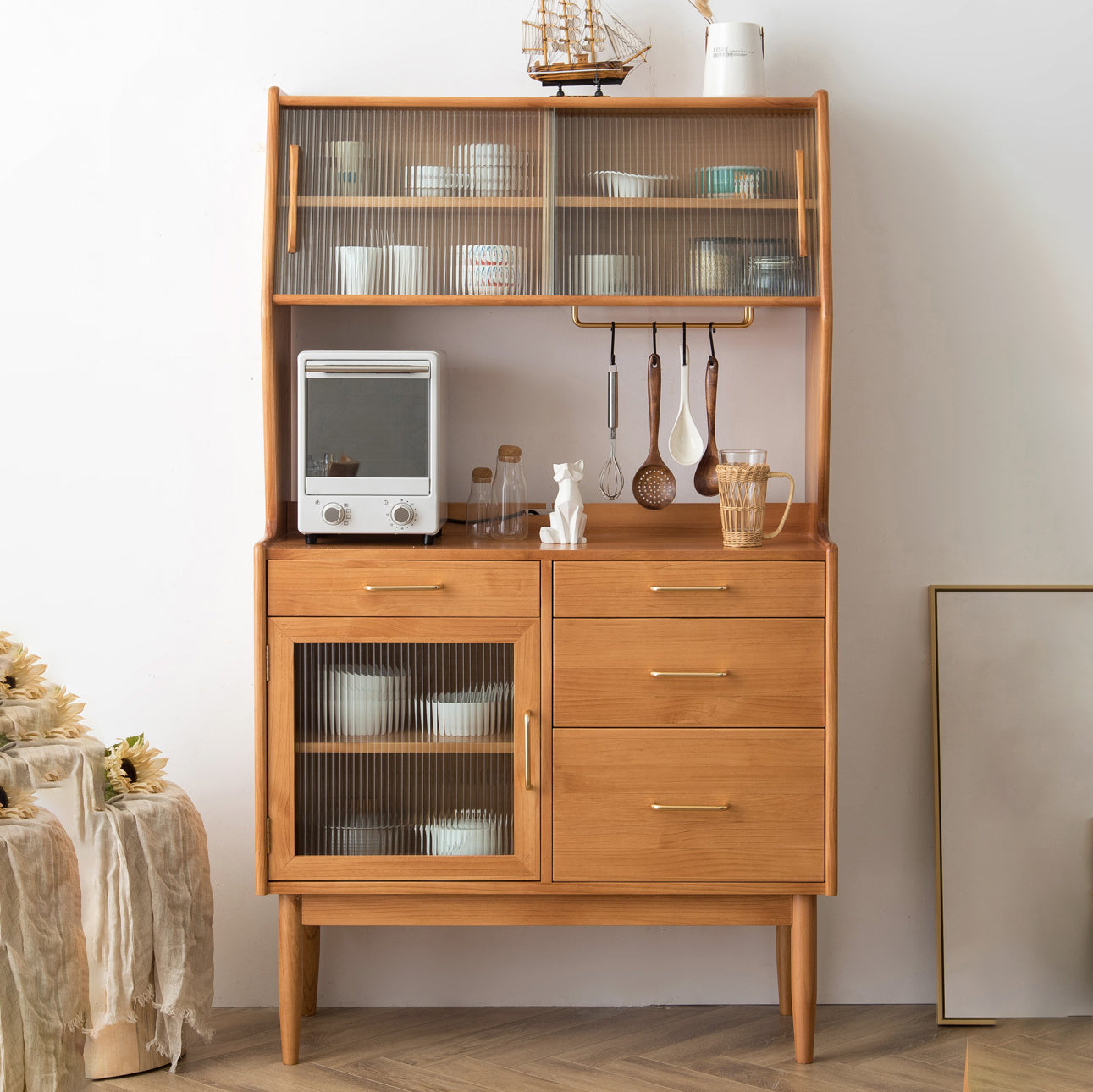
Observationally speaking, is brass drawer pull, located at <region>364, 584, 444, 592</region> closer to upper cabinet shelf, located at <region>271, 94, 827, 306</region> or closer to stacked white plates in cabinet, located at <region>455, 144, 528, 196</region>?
upper cabinet shelf, located at <region>271, 94, 827, 306</region>

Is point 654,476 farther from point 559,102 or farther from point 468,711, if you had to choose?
point 559,102

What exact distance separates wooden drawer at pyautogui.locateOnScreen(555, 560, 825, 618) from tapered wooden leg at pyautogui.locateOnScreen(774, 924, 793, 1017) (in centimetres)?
79

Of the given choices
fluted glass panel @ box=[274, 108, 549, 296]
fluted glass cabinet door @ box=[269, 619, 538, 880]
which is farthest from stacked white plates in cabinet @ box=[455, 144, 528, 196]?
fluted glass cabinet door @ box=[269, 619, 538, 880]

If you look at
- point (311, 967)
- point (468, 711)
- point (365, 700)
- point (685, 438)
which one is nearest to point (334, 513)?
point (365, 700)

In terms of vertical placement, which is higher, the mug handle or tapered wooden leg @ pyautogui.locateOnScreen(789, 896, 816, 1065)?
the mug handle

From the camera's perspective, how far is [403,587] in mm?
2119

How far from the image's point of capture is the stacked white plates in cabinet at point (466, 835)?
2152 mm

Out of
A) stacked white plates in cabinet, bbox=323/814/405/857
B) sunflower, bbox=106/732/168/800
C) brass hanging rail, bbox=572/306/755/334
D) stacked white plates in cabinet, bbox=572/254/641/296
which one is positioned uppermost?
stacked white plates in cabinet, bbox=572/254/641/296

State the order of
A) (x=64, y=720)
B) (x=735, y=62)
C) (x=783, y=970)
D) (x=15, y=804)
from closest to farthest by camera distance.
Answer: (x=15, y=804) → (x=64, y=720) → (x=735, y=62) → (x=783, y=970)

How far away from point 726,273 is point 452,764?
1.13 metres

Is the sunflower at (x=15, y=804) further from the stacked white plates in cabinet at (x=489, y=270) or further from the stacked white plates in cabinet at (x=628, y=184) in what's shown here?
the stacked white plates in cabinet at (x=628, y=184)

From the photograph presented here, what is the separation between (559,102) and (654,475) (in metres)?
0.80

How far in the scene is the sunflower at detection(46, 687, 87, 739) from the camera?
2.03 m

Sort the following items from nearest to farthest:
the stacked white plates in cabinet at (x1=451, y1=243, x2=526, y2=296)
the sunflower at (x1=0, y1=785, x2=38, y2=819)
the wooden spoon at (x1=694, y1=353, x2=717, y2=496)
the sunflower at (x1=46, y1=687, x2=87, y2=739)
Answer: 1. the sunflower at (x1=0, y1=785, x2=38, y2=819)
2. the sunflower at (x1=46, y1=687, x2=87, y2=739)
3. the stacked white plates in cabinet at (x1=451, y1=243, x2=526, y2=296)
4. the wooden spoon at (x1=694, y1=353, x2=717, y2=496)
